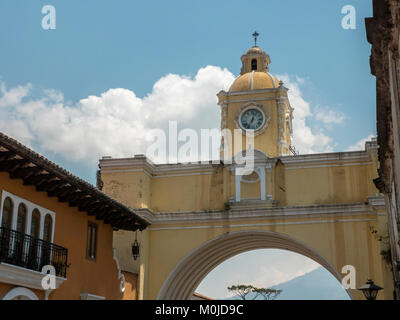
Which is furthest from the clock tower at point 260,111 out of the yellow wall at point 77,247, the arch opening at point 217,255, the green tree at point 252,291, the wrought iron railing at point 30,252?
the green tree at point 252,291

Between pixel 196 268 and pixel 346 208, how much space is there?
731cm

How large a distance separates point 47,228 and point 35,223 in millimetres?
701

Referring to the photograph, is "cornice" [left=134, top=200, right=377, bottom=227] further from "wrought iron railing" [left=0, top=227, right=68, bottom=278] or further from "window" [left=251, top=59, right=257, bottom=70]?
"wrought iron railing" [left=0, top=227, right=68, bottom=278]

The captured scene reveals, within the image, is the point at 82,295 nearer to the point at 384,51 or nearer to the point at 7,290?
the point at 7,290

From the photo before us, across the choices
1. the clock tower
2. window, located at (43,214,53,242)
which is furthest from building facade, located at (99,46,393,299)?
window, located at (43,214,53,242)

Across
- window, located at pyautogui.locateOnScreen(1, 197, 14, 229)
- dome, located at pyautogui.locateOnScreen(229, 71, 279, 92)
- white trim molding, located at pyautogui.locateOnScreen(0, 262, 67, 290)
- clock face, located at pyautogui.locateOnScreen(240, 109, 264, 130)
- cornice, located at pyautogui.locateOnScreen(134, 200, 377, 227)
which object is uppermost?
dome, located at pyautogui.locateOnScreen(229, 71, 279, 92)

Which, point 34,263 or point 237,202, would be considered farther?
point 237,202

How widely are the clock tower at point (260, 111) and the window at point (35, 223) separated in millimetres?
15706

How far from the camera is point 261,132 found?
31.3 meters

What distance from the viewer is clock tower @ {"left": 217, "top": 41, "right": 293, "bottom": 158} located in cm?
3117

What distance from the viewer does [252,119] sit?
31.9 meters

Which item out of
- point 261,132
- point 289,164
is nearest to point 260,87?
point 261,132

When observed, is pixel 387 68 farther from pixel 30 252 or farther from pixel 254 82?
pixel 254 82
